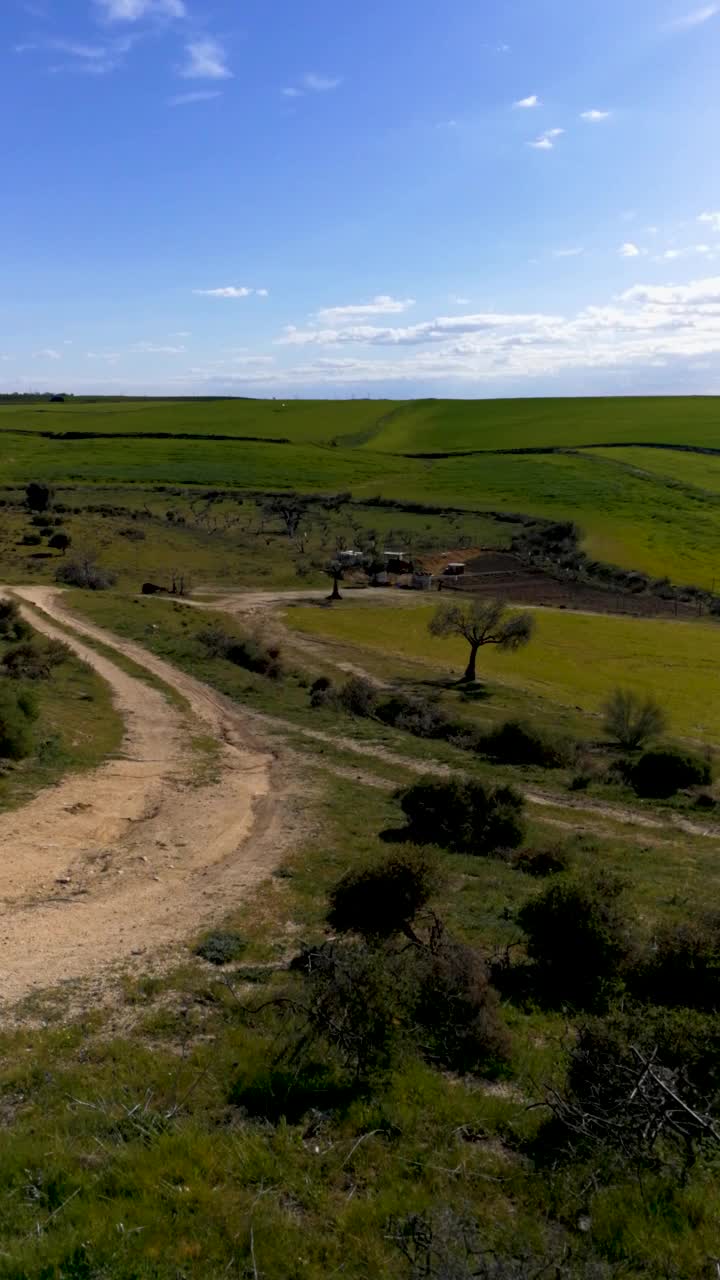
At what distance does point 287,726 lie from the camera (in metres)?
31.2

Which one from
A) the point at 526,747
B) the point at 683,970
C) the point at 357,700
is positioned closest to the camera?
the point at 683,970

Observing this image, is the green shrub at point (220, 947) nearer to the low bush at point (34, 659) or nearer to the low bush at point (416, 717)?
the low bush at point (416, 717)

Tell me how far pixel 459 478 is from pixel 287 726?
94.7 m

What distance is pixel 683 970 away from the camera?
12.2 meters

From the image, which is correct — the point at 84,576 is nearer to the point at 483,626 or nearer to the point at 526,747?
the point at 483,626

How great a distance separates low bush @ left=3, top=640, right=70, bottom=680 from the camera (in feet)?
108

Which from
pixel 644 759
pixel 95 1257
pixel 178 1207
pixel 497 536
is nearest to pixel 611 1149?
pixel 178 1207

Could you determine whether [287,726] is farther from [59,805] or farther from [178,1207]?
[178,1207]

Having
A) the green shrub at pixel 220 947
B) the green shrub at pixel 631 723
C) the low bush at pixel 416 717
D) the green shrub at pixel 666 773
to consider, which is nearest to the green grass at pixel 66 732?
the green shrub at pixel 220 947

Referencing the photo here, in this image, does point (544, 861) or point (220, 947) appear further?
point (544, 861)

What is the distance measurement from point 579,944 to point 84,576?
55.0 metres

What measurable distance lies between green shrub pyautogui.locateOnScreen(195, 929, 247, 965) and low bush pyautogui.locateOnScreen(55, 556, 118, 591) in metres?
49.8

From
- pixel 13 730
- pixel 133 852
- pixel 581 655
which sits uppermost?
pixel 13 730

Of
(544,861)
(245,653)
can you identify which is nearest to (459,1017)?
(544,861)
